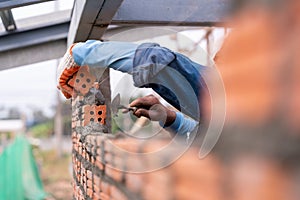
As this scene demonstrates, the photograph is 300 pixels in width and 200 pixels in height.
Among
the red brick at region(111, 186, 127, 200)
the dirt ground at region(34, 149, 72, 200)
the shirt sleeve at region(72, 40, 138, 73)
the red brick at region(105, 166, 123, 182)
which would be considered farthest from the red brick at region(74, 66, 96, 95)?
the dirt ground at region(34, 149, 72, 200)

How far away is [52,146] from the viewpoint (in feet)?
40.5

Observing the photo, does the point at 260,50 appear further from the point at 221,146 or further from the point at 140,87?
the point at 140,87

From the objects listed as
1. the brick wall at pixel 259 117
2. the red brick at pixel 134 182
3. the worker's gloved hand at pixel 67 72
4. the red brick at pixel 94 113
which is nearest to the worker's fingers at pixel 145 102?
the red brick at pixel 134 182

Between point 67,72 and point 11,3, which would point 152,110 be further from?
point 11,3

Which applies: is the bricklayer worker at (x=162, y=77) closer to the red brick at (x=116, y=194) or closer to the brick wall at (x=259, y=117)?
the red brick at (x=116, y=194)


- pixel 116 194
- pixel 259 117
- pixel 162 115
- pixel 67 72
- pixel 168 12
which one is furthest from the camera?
pixel 168 12

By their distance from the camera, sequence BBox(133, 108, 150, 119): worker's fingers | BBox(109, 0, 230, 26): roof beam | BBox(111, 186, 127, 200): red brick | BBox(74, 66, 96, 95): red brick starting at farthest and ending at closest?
BBox(109, 0, 230, 26): roof beam
BBox(74, 66, 96, 95): red brick
BBox(133, 108, 150, 119): worker's fingers
BBox(111, 186, 127, 200): red brick

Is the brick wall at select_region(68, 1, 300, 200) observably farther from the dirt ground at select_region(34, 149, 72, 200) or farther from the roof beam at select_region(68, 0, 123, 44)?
the dirt ground at select_region(34, 149, 72, 200)

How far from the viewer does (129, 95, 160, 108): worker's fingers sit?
198 cm

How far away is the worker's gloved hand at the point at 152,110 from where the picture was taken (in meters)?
1.97

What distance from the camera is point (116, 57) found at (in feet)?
7.09

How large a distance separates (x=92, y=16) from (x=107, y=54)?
88 centimetres

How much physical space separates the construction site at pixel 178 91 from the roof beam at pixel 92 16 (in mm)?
12

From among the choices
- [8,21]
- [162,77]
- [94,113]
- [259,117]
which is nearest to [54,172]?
[8,21]
